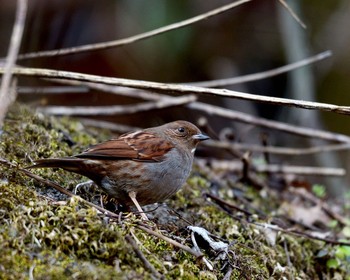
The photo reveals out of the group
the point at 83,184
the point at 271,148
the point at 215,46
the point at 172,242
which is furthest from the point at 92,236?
the point at 215,46

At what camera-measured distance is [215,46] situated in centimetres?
933

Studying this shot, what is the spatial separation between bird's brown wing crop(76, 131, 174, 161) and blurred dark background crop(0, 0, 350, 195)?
3.24 meters

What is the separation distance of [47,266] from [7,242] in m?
0.23

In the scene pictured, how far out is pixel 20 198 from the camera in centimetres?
314

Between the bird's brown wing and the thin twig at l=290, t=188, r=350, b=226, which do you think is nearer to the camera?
the bird's brown wing

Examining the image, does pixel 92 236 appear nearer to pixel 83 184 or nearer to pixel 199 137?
pixel 83 184

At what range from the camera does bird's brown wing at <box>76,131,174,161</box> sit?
12.6ft

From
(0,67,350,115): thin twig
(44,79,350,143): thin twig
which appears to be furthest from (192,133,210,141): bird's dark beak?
(44,79,350,143): thin twig

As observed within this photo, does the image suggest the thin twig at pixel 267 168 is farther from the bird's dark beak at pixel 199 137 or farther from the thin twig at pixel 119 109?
the bird's dark beak at pixel 199 137

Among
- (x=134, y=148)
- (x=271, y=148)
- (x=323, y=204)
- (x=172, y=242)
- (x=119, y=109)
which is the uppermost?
(x=134, y=148)

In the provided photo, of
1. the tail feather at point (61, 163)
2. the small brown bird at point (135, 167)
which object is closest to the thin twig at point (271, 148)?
the small brown bird at point (135, 167)

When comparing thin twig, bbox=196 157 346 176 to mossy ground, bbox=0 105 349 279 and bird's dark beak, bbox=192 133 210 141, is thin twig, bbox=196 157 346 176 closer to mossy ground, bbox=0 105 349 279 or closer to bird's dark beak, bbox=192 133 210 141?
mossy ground, bbox=0 105 349 279

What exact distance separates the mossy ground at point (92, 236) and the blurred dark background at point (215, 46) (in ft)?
10.5

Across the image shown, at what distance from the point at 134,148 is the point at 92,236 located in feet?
4.06
